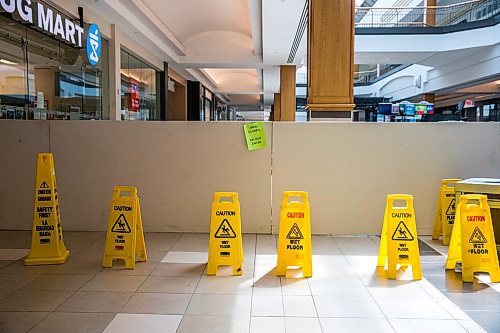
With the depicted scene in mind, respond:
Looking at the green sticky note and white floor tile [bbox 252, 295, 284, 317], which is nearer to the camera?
white floor tile [bbox 252, 295, 284, 317]

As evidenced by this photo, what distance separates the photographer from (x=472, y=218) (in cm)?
348

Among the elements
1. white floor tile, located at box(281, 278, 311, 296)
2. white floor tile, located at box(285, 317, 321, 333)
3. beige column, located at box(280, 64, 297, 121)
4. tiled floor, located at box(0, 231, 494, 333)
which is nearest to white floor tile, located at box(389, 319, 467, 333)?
tiled floor, located at box(0, 231, 494, 333)

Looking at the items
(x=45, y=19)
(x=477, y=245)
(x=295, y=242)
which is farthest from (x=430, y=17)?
(x=295, y=242)

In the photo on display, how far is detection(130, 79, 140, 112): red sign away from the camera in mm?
9609

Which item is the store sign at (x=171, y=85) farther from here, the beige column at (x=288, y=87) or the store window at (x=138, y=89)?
the beige column at (x=288, y=87)

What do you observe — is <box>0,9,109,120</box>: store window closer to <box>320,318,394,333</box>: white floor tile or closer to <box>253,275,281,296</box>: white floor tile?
<box>253,275,281,296</box>: white floor tile

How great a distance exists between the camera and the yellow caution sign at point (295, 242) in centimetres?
353

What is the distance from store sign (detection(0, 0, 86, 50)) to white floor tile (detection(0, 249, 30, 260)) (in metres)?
2.70

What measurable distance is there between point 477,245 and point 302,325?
5.83 feet

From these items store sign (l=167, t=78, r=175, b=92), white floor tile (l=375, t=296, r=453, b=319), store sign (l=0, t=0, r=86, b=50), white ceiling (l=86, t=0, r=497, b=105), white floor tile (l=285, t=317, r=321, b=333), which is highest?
white ceiling (l=86, t=0, r=497, b=105)

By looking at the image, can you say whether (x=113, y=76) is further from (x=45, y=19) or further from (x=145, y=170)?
(x=145, y=170)

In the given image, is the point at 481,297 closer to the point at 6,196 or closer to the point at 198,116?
the point at 6,196

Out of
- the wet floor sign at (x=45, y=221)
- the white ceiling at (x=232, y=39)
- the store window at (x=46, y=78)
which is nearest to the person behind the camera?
the wet floor sign at (x=45, y=221)

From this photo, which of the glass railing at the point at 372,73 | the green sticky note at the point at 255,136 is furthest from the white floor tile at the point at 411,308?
the glass railing at the point at 372,73
